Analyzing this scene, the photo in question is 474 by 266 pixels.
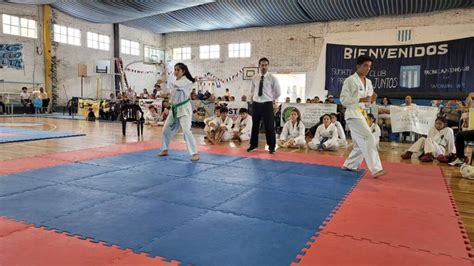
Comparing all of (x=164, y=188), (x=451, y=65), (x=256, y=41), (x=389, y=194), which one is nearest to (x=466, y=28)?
(x=451, y=65)

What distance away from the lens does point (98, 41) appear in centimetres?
1680

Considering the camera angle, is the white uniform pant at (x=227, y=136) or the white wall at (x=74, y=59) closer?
the white uniform pant at (x=227, y=136)

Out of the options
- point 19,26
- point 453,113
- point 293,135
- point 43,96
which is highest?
point 19,26

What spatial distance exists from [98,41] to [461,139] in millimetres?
15872

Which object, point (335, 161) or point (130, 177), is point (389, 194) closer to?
point (335, 161)

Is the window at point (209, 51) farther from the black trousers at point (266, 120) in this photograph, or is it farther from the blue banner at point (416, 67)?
the black trousers at point (266, 120)

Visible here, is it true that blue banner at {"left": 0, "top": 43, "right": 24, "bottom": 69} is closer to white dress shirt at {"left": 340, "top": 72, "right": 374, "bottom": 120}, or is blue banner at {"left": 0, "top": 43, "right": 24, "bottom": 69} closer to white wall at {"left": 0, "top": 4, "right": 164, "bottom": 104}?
white wall at {"left": 0, "top": 4, "right": 164, "bottom": 104}

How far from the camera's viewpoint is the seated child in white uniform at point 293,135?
22.3 ft

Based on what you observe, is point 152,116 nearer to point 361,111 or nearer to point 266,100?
point 266,100

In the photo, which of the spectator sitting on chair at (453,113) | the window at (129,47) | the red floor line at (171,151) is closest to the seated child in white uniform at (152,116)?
the red floor line at (171,151)

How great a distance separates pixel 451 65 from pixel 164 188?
465 inches

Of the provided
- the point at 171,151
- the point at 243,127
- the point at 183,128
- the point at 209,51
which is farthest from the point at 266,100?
the point at 209,51

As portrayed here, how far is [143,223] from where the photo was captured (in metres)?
2.46

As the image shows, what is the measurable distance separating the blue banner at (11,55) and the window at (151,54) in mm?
6006
